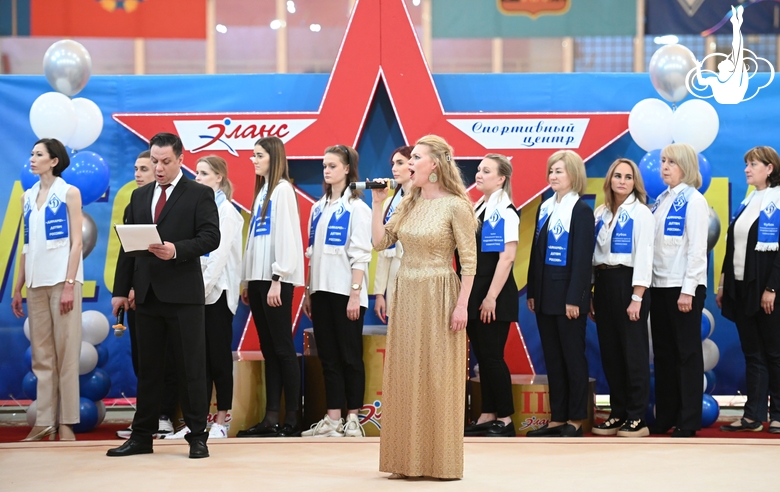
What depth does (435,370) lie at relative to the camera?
370cm

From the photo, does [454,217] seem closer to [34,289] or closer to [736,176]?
[34,289]

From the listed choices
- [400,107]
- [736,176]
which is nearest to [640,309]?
[736,176]

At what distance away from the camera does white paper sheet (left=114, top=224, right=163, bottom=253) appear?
3.89m

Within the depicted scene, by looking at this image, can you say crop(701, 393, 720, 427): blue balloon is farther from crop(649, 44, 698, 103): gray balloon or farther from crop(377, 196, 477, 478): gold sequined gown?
crop(377, 196, 477, 478): gold sequined gown

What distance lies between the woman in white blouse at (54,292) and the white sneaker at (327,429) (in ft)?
4.37

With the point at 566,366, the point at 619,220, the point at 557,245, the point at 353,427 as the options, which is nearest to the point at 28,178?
the point at 353,427

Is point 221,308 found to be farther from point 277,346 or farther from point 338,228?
point 338,228

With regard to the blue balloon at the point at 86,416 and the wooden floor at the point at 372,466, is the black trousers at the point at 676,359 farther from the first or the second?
the blue balloon at the point at 86,416

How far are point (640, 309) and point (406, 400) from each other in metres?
2.01

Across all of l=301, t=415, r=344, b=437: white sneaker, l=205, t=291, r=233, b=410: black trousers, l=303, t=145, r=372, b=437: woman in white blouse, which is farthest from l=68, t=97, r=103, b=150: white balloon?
l=301, t=415, r=344, b=437: white sneaker

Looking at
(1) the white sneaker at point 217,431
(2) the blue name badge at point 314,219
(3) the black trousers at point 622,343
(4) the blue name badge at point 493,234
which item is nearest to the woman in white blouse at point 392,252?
(2) the blue name badge at point 314,219

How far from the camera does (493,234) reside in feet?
16.9

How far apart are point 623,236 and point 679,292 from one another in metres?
0.47

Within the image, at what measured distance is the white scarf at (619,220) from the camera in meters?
5.21
